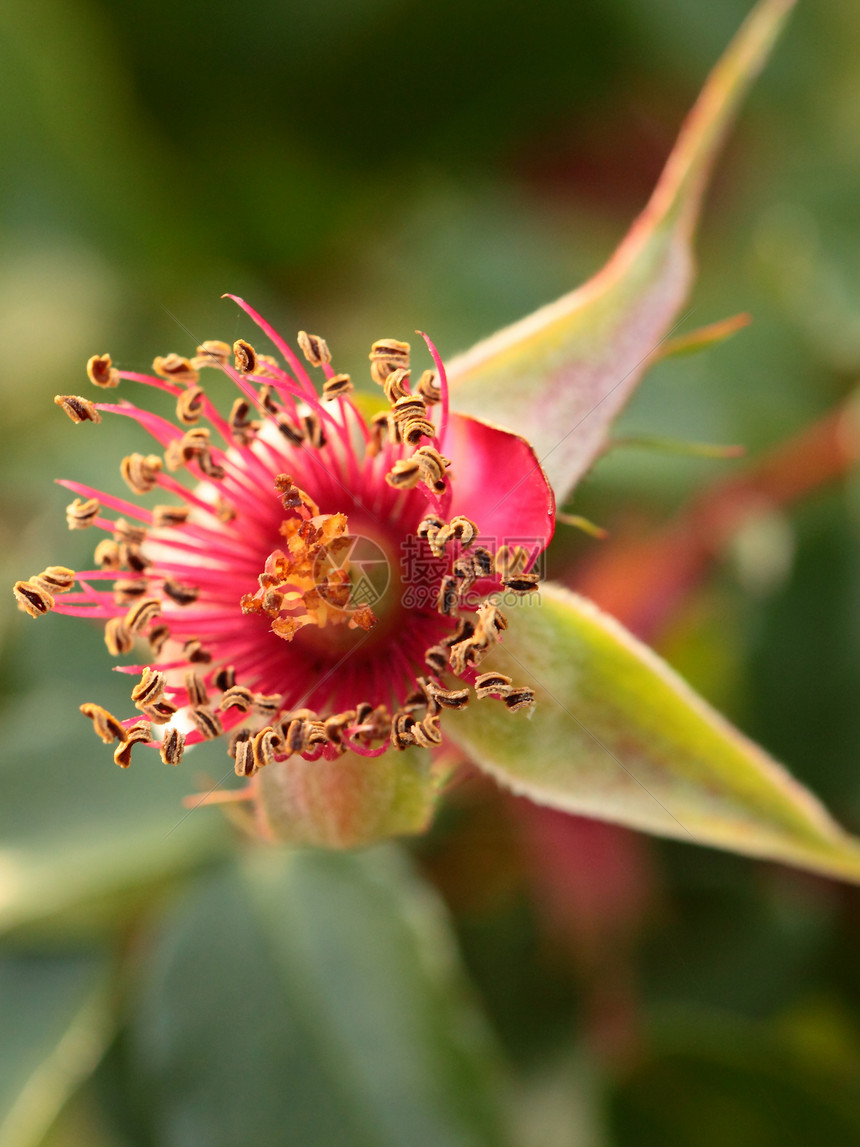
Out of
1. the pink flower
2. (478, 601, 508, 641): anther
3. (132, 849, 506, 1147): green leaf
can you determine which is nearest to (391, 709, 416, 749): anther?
the pink flower

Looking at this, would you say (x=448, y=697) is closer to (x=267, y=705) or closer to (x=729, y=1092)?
(x=267, y=705)

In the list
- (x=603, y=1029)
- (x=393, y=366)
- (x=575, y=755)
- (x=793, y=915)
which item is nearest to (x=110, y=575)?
(x=393, y=366)

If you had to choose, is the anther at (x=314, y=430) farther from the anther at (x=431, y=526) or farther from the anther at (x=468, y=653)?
the anther at (x=468, y=653)

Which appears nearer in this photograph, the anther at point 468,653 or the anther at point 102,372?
the anther at point 468,653

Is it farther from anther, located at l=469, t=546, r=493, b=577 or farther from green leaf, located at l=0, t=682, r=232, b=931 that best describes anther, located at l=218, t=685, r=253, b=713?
green leaf, located at l=0, t=682, r=232, b=931

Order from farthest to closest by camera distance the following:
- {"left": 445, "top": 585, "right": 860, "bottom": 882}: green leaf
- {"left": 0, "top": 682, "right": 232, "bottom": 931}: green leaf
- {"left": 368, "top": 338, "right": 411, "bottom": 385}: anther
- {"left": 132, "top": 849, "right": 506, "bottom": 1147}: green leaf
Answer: {"left": 0, "top": 682, "right": 232, "bottom": 931}: green leaf, {"left": 132, "top": 849, "right": 506, "bottom": 1147}: green leaf, {"left": 368, "top": 338, "right": 411, "bottom": 385}: anther, {"left": 445, "top": 585, "right": 860, "bottom": 882}: green leaf

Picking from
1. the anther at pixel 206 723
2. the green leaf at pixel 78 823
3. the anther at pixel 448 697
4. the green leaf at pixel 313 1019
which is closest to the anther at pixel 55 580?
the anther at pixel 206 723
